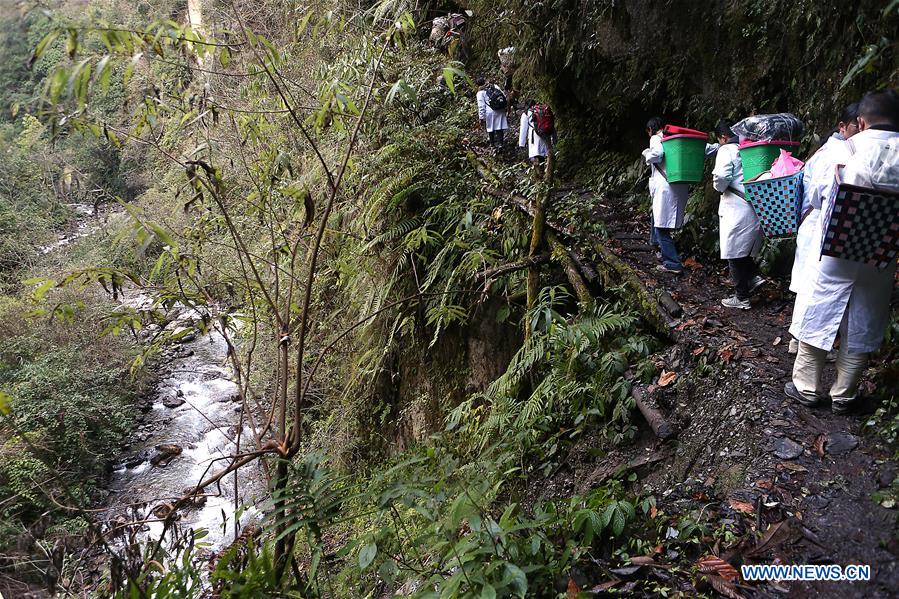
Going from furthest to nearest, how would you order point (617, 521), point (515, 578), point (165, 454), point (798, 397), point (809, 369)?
point (165, 454) → point (798, 397) → point (809, 369) → point (617, 521) → point (515, 578)

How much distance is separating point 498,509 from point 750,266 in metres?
3.16

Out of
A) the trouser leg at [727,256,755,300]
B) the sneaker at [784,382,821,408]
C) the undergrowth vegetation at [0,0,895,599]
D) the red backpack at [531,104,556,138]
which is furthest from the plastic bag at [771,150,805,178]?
the red backpack at [531,104,556,138]

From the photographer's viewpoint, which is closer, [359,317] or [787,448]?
[787,448]

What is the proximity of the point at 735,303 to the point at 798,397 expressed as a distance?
59.4 inches

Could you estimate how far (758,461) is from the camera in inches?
130

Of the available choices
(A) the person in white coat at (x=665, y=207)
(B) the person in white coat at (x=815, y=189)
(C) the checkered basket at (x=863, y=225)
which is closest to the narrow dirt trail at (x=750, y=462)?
(A) the person in white coat at (x=665, y=207)

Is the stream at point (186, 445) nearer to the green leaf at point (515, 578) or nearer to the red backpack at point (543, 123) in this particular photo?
the red backpack at point (543, 123)

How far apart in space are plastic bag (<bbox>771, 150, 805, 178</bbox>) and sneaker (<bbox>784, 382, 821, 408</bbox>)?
147 cm

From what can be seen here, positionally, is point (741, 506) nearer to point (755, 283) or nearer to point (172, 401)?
point (755, 283)

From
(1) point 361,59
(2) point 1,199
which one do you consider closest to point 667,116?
(1) point 361,59

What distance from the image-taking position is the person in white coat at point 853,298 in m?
3.07

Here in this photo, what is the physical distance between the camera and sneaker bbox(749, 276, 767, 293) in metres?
5.17

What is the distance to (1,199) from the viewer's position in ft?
59.1

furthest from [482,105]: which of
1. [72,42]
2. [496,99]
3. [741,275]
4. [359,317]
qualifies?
[72,42]
